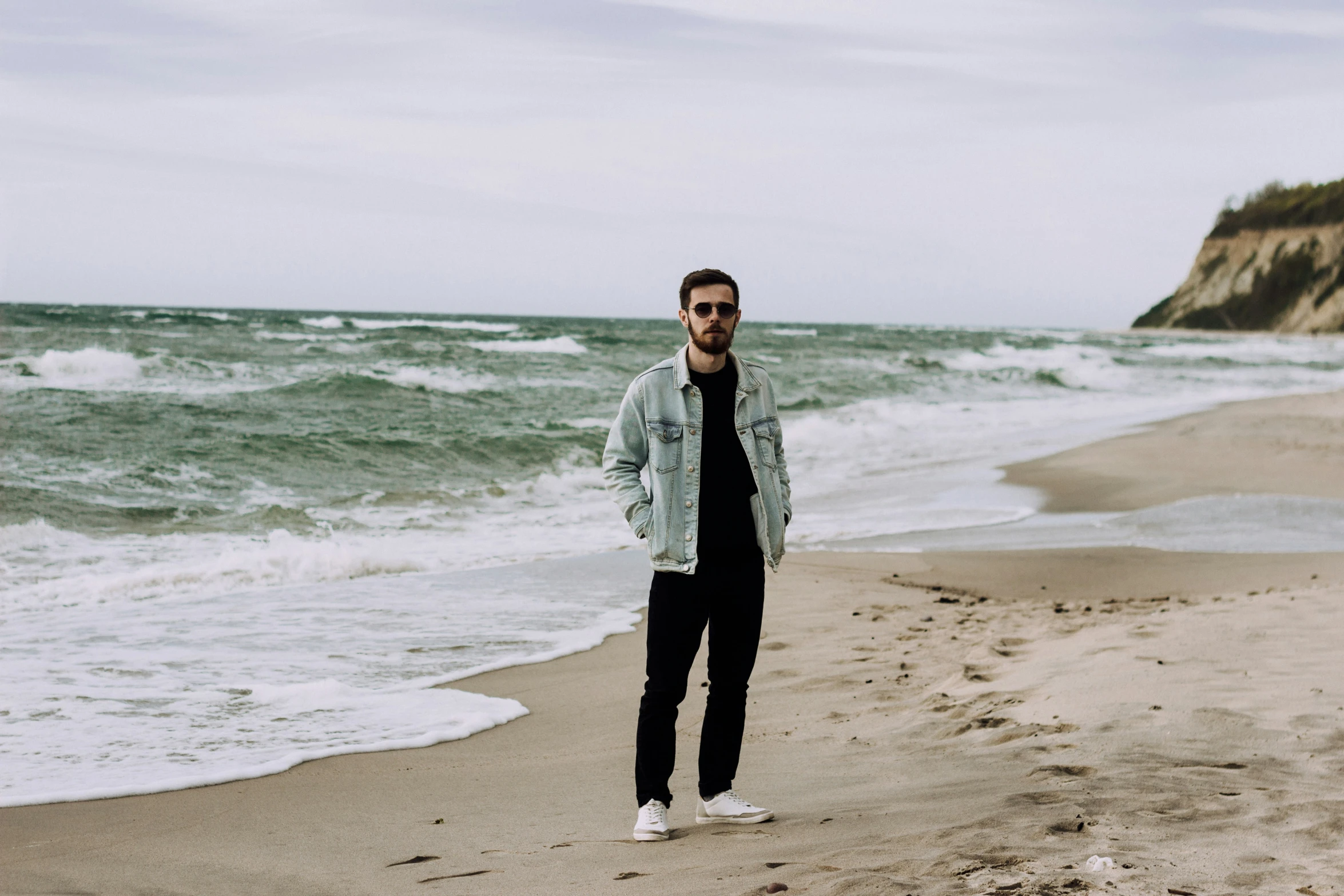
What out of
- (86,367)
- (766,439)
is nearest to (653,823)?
(766,439)

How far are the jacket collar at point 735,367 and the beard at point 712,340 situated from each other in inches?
1.5

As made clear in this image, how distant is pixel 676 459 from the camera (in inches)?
137

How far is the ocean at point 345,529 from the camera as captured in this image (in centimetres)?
509

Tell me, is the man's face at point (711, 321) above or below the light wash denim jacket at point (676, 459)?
above

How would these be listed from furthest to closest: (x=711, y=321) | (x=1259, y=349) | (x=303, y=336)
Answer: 1. (x=1259, y=349)
2. (x=303, y=336)
3. (x=711, y=321)

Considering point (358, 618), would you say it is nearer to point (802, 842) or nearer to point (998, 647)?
point (998, 647)

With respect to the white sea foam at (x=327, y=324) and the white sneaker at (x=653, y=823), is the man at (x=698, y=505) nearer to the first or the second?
the white sneaker at (x=653, y=823)

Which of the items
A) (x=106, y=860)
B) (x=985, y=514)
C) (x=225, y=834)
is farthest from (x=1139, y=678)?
(x=985, y=514)

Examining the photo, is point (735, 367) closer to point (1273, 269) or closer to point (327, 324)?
point (327, 324)

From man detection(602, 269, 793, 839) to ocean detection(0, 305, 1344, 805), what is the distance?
5.27 ft

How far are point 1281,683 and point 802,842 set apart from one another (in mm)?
2516

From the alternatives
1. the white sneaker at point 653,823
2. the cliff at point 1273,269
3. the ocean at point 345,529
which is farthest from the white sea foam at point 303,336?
the cliff at point 1273,269

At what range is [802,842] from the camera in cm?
328

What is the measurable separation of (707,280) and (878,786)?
184 centimetres
